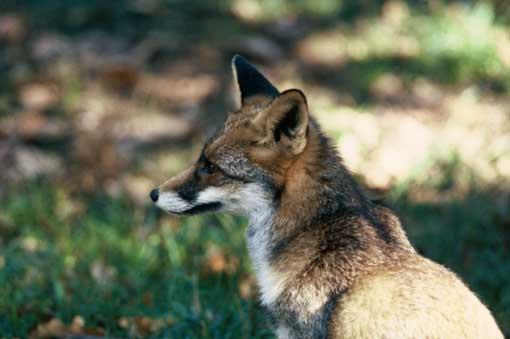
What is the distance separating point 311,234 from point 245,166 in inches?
21.1

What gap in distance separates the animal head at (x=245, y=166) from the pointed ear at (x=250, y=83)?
1.06 feet

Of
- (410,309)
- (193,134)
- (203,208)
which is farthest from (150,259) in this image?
(410,309)

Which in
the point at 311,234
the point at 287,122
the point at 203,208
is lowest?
the point at 203,208

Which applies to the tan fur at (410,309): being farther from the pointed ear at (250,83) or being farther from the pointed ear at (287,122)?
the pointed ear at (250,83)

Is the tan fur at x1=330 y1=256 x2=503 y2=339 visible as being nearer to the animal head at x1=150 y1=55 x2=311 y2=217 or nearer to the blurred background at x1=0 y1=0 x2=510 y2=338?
the animal head at x1=150 y1=55 x2=311 y2=217

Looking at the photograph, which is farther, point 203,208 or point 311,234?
point 203,208

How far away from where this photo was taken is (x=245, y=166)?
447cm

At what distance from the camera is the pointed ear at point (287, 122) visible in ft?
13.8

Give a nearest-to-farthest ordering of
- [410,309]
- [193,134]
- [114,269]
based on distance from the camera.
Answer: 1. [410,309]
2. [114,269]
3. [193,134]

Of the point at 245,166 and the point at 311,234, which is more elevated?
the point at 245,166

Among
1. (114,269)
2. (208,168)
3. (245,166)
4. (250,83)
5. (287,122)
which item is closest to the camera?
(287,122)

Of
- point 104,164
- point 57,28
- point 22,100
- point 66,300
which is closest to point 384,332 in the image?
point 66,300

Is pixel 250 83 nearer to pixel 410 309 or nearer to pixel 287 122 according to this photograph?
pixel 287 122

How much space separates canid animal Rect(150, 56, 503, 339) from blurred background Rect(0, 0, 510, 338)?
3.57 ft
